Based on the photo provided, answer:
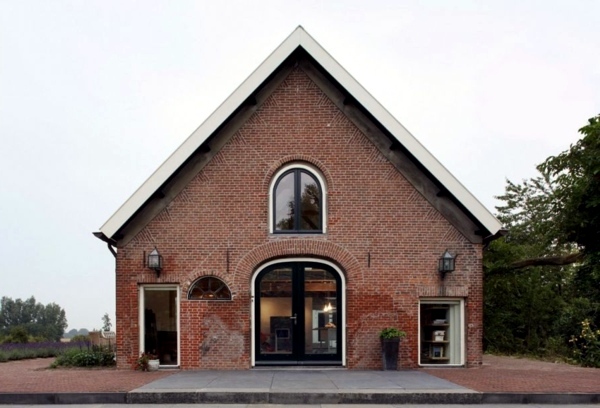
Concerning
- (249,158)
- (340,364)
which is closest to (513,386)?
(340,364)

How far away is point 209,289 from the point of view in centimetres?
1348

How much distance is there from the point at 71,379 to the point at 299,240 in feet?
18.8

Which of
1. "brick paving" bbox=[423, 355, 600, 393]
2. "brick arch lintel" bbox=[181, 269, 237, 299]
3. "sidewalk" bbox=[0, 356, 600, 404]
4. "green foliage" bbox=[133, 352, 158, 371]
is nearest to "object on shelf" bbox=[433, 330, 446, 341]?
"brick paving" bbox=[423, 355, 600, 393]

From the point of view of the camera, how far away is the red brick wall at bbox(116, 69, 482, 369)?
13344 mm

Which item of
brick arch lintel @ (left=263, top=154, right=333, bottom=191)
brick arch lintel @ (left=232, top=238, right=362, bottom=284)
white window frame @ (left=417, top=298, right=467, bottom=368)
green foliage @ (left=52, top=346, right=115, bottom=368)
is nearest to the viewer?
brick arch lintel @ (left=232, top=238, right=362, bottom=284)

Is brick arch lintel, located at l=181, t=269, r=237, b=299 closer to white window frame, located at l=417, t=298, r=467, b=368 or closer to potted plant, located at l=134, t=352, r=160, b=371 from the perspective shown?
potted plant, located at l=134, t=352, r=160, b=371

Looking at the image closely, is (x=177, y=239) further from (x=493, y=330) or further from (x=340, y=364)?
(x=493, y=330)

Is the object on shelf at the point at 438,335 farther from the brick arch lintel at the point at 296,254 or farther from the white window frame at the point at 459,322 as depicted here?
the brick arch lintel at the point at 296,254

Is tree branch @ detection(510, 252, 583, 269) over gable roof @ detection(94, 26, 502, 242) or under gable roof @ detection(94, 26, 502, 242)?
under

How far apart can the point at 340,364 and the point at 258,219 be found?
3.96 metres

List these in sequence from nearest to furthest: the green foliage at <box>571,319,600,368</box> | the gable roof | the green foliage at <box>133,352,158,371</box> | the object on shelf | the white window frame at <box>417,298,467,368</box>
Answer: the gable roof
the green foliage at <box>133,352,158,371</box>
the white window frame at <box>417,298,467,368</box>
the object on shelf
the green foliage at <box>571,319,600,368</box>

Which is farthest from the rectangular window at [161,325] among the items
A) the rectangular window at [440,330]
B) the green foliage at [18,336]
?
the green foliage at [18,336]

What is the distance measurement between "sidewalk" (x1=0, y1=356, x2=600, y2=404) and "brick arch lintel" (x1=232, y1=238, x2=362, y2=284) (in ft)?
7.35

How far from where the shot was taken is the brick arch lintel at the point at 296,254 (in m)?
13.4
